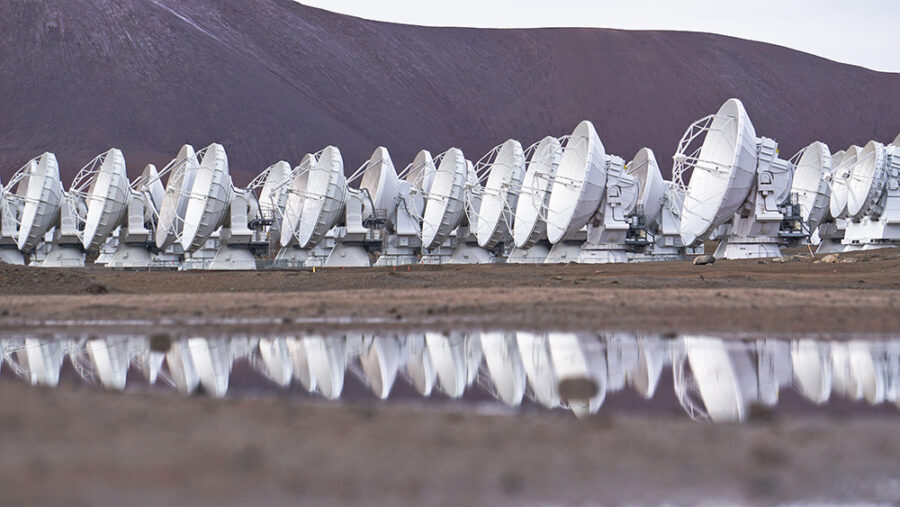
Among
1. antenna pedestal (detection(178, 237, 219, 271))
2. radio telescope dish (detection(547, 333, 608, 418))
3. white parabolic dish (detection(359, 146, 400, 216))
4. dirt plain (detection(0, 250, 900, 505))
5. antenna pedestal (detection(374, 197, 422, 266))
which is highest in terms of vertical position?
dirt plain (detection(0, 250, 900, 505))

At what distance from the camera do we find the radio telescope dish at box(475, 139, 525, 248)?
58.8 meters

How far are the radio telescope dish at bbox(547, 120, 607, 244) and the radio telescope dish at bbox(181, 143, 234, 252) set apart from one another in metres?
16.0

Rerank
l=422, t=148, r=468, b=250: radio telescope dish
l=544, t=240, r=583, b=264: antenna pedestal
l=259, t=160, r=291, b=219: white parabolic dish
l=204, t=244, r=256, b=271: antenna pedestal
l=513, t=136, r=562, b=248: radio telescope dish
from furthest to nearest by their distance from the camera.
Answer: l=259, t=160, r=291, b=219: white parabolic dish, l=422, t=148, r=468, b=250: radio telescope dish, l=204, t=244, r=256, b=271: antenna pedestal, l=544, t=240, r=583, b=264: antenna pedestal, l=513, t=136, r=562, b=248: radio telescope dish

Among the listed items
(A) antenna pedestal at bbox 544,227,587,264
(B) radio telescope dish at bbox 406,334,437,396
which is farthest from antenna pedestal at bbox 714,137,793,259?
(B) radio telescope dish at bbox 406,334,437,396

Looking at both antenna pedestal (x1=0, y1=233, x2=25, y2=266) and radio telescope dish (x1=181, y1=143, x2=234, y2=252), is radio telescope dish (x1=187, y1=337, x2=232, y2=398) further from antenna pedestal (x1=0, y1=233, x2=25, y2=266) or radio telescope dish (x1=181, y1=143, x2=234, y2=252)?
antenna pedestal (x1=0, y1=233, x2=25, y2=266)

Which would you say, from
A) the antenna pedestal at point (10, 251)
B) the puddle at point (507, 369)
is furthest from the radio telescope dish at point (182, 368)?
the antenna pedestal at point (10, 251)

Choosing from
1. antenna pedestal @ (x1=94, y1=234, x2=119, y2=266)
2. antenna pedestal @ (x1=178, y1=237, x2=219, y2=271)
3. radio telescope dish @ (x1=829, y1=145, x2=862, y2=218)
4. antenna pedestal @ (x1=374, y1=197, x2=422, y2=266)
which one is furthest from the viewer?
antenna pedestal @ (x1=94, y1=234, x2=119, y2=266)

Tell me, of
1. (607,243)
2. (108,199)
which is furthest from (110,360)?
(108,199)

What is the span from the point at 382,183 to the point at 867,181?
25.9 m

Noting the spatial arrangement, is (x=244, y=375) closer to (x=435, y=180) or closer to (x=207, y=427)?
(x=207, y=427)

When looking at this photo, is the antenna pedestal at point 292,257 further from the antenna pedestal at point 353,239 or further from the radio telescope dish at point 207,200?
the radio telescope dish at point 207,200

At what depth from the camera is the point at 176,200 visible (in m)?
59.5

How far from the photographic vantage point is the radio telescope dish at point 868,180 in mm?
58000

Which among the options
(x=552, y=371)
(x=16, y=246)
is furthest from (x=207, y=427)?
(x=16, y=246)
